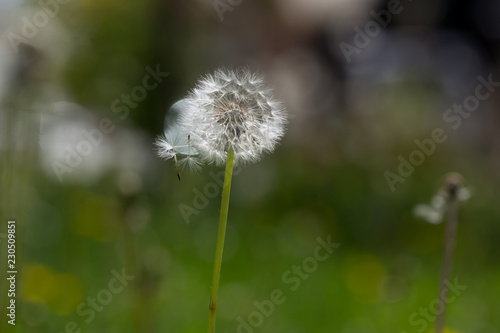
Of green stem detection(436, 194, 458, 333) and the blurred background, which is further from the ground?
the blurred background

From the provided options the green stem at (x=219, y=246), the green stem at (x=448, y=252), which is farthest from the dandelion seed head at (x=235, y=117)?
the green stem at (x=448, y=252)

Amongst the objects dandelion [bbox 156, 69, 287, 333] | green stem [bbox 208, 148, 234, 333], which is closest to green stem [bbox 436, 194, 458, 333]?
dandelion [bbox 156, 69, 287, 333]

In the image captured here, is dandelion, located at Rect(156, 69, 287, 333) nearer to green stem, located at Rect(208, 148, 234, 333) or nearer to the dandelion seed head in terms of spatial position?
the dandelion seed head

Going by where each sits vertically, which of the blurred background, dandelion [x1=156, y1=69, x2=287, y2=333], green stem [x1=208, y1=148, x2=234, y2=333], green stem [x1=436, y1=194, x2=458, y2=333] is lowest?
green stem [x1=208, y1=148, x2=234, y2=333]

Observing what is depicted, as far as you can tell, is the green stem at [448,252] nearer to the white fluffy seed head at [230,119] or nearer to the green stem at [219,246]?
the white fluffy seed head at [230,119]

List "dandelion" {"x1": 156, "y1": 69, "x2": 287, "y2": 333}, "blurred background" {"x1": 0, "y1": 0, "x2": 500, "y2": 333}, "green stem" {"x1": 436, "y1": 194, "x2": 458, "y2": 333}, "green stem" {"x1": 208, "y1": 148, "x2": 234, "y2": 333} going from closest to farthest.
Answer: "green stem" {"x1": 208, "y1": 148, "x2": 234, "y2": 333}, "dandelion" {"x1": 156, "y1": 69, "x2": 287, "y2": 333}, "green stem" {"x1": 436, "y1": 194, "x2": 458, "y2": 333}, "blurred background" {"x1": 0, "y1": 0, "x2": 500, "y2": 333}

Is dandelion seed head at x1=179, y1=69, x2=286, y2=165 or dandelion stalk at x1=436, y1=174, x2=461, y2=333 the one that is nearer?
dandelion seed head at x1=179, y1=69, x2=286, y2=165

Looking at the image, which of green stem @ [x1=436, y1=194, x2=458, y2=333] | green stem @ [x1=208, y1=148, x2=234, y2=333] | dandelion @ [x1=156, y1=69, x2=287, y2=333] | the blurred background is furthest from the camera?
the blurred background
